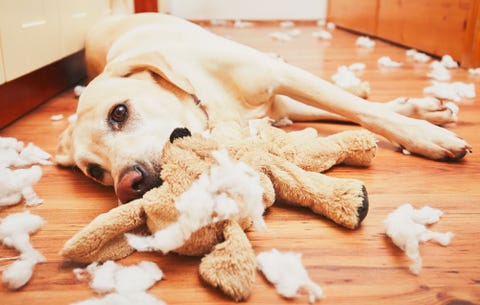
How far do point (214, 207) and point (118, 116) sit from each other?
0.56 m

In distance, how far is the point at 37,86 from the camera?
250 centimetres

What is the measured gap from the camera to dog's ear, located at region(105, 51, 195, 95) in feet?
5.07

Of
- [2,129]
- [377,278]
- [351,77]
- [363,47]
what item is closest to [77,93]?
[2,129]

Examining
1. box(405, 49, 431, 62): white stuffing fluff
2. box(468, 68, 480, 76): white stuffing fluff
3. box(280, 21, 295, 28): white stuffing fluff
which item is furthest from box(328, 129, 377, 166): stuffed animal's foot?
box(280, 21, 295, 28): white stuffing fluff

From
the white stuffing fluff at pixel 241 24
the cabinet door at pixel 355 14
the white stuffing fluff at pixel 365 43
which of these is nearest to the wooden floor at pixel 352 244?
the white stuffing fluff at pixel 365 43

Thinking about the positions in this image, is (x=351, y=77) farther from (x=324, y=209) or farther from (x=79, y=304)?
(x=79, y=304)

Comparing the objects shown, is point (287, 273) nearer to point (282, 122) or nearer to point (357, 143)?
point (357, 143)

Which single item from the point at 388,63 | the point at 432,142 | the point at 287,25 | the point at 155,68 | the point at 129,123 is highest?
the point at 155,68

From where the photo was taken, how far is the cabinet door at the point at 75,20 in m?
2.61

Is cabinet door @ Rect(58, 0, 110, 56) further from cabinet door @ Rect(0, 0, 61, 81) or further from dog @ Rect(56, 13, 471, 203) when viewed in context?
dog @ Rect(56, 13, 471, 203)

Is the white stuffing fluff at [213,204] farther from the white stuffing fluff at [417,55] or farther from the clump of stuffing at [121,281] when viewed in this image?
the white stuffing fluff at [417,55]

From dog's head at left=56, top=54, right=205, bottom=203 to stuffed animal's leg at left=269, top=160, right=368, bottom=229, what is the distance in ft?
1.09

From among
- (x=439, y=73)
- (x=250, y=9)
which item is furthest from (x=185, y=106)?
(x=250, y=9)

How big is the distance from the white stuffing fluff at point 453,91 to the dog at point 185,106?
586mm
